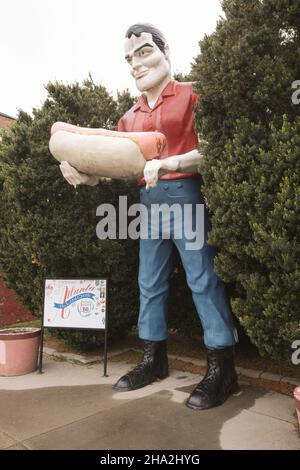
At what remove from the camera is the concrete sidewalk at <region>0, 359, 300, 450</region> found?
108 inches

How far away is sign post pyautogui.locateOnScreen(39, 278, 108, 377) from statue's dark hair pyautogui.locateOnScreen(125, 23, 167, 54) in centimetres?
227

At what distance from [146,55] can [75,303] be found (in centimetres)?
245

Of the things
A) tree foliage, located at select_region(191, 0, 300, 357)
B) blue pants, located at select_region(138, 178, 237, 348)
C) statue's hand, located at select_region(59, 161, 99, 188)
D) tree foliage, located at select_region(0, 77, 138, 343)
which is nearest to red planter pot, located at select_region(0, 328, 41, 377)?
tree foliage, located at select_region(0, 77, 138, 343)

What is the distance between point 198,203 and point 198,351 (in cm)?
205

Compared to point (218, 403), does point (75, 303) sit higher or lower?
higher

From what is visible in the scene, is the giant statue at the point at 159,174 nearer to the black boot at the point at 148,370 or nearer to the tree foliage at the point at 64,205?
the black boot at the point at 148,370

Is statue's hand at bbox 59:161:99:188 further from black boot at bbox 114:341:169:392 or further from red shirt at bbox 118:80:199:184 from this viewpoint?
black boot at bbox 114:341:169:392

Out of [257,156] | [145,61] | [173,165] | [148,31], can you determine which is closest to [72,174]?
[173,165]

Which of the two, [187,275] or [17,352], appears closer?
[187,275]

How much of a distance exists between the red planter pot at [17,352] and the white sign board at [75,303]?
0.77 feet

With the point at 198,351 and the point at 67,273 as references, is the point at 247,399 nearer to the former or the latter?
the point at 198,351

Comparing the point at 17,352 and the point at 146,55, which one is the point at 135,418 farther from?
the point at 146,55

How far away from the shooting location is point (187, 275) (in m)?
3.69

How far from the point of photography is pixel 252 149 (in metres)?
2.88
